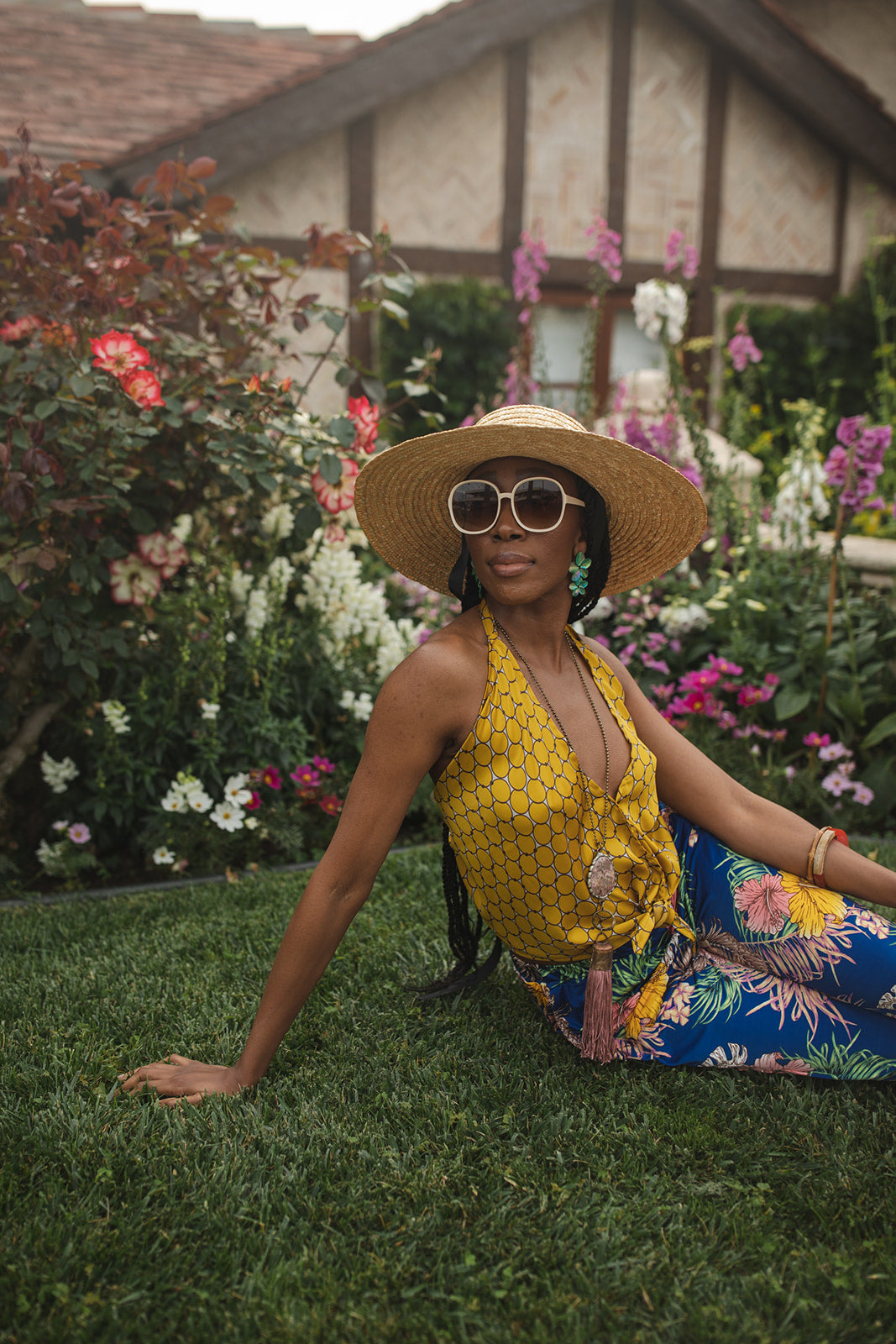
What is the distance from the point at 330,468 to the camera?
334 centimetres

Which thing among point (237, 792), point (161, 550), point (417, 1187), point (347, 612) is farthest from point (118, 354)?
point (417, 1187)

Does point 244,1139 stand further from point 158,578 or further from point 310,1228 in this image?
point 158,578

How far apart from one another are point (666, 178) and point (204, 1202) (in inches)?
358

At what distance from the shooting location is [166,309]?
3518 millimetres

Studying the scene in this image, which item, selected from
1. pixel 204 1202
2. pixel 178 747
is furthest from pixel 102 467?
pixel 204 1202

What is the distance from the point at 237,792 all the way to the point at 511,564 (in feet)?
6.05

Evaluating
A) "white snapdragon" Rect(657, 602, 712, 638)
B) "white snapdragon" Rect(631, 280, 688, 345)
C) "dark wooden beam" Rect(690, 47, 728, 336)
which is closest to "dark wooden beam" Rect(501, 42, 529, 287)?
"dark wooden beam" Rect(690, 47, 728, 336)

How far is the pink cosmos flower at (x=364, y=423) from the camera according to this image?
3574 millimetres

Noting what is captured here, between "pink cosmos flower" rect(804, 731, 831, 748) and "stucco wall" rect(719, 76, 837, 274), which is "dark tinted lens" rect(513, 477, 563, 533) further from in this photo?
"stucco wall" rect(719, 76, 837, 274)

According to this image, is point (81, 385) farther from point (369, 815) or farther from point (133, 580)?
point (369, 815)

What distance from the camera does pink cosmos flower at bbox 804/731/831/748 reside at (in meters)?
4.02

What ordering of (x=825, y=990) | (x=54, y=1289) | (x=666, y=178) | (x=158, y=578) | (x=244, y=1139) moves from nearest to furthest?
(x=54, y=1289)
(x=244, y=1139)
(x=825, y=990)
(x=158, y=578)
(x=666, y=178)

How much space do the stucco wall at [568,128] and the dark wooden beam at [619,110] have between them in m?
0.05

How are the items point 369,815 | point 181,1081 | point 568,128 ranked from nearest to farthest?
point 369,815 → point 181,1081 → point 568,128
